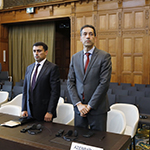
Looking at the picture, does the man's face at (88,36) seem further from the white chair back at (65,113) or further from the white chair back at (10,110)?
the white chair back at (10,110)

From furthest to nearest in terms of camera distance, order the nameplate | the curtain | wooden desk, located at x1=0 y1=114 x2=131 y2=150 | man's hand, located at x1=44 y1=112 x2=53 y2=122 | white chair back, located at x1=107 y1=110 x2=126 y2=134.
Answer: the curtain, white chair back, located at x1=107 y1=110 x2=126 y2=134, man's hand, located at x1=44 y1=112 x2=53 y2=122, wooden desk, located at x1=0 y1=114 x2=131 y2=150, the nameplate

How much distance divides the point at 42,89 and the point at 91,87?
0.69 metres

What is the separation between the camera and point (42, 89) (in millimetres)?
2648

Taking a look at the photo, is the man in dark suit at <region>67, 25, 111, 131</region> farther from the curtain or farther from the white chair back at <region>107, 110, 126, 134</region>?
the curtain

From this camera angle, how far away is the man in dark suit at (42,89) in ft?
8.64

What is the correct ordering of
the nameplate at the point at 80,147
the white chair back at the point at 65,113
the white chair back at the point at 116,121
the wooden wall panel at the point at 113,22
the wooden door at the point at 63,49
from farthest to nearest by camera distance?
the wooden door at the point at 63,49 < the wooden wall panel at the point at 113,22 < the white chair back at the point at 65,113 < the white chair back at the point at 116,121 < the nameplate at the point at 80,147

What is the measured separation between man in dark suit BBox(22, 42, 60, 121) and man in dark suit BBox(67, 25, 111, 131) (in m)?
0.35

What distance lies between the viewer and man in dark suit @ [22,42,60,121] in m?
2.63

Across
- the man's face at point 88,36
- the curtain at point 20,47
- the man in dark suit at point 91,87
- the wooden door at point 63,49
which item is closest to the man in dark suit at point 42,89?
the man in dark suit at point 91,87

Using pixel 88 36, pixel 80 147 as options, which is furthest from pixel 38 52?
pixel 80 147

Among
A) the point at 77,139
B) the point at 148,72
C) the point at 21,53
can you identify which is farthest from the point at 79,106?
the point at 21,53

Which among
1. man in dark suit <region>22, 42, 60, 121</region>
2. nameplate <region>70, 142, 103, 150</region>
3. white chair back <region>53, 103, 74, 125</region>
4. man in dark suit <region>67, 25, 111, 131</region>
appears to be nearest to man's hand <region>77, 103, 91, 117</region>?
man in dark suit <region>67, 25, 111, 131</region>

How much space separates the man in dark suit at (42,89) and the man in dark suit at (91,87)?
35 cm

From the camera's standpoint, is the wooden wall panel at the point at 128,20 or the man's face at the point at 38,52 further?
the wooden wall panel at the point at 128,20
